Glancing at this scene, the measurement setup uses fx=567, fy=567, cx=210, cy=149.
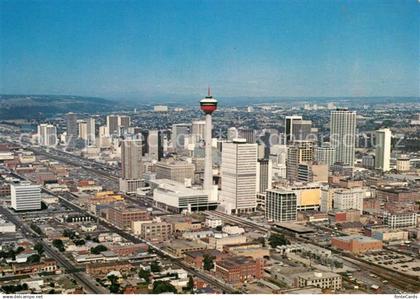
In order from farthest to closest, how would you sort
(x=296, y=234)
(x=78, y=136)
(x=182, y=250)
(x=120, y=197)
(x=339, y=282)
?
(x=78, y=136)
(x=120, y=197)
(x=296, y=234)
(x=182, y=250)
(x=339, y=282)

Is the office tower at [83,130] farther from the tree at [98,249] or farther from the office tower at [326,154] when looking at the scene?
the tree at [98,249]

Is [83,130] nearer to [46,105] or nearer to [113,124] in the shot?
[113,124]

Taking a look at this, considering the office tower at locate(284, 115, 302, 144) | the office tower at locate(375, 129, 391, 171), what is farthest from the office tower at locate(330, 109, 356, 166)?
the office tower at locate(284, 115, 302, 144)

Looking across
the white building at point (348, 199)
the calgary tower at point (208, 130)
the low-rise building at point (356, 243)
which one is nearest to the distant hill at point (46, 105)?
the calgary tower at point (208, 130)

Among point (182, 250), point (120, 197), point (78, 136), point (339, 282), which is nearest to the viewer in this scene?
point (339, 282)

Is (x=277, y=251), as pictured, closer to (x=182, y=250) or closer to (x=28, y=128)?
(x=182, y=250)

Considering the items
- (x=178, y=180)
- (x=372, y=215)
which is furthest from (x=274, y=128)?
(x=372, y=215)
